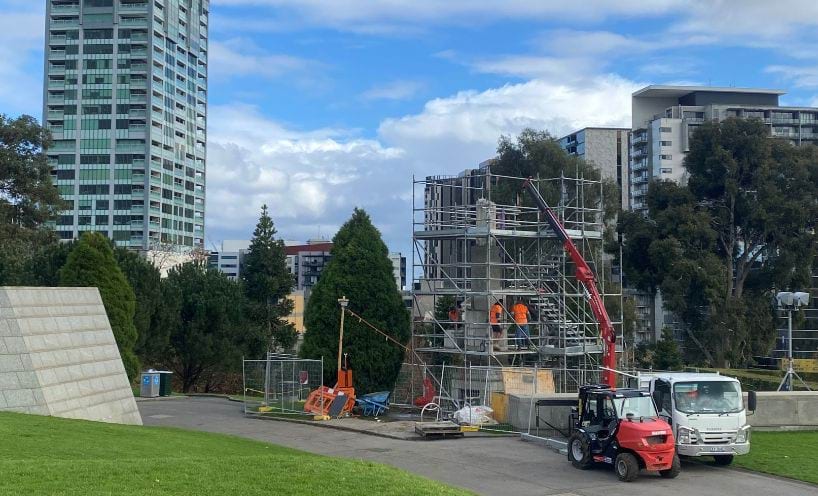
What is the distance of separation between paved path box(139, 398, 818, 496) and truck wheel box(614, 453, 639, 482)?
0.20 metres

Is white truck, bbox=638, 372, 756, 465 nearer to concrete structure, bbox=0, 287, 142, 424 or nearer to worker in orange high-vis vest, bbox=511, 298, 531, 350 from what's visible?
worker in orange high-vis vest, bbox=511, 298, 531, 350

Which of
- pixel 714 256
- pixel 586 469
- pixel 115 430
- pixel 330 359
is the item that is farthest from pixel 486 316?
pixel 714 256

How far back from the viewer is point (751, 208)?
4928 centimetres

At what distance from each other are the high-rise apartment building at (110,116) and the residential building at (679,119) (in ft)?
196

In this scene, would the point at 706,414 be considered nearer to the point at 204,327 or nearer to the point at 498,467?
the point at 498,467

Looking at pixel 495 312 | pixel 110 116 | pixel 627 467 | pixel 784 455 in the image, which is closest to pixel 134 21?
pixel 110 116

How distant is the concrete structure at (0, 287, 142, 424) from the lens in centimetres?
2156

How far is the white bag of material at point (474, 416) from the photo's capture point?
27.4 meters

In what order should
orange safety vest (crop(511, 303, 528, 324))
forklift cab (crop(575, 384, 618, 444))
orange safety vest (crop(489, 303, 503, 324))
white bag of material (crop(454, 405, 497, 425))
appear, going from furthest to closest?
orange safety vest (crop(511, 303, 528, 324)), orange safety vest (crop(489, 303, 503, 324)), white bag of material (crop(454, 405, 497, 425)), forklift cab (crop(575, 384, 618, 444))

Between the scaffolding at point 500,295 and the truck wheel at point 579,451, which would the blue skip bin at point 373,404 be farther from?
the truck wheel at point 579,451

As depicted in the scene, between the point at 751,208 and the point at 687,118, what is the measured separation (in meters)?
67.3

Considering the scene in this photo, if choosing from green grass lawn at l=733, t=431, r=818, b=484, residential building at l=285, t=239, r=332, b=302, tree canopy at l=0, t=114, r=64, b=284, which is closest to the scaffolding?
green grass lawn at l=733, t=431, r=818, b=484

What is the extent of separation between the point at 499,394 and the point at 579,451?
816 cm

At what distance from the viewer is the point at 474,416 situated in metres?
27.5
